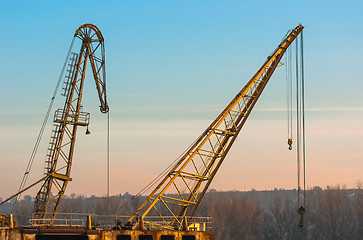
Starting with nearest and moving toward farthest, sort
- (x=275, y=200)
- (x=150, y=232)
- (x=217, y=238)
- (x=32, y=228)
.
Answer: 1. (x=32, y=228)
2. (x=150, y=232)
3. (x=217, y=238)
4. (x=275, y=200)

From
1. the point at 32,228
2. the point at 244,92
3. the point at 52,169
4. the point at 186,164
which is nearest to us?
the point at 32,228

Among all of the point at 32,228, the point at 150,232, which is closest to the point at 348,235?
the point at 150,232

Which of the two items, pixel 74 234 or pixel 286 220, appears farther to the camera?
pixel 286 220

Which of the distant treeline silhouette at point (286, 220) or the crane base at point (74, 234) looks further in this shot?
the distant treeline silhouette at point (286, 220)

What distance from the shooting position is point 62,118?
173 ft

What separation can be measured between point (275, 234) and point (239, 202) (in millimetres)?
10382

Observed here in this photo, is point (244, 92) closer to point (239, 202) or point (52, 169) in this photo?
point (52, 169)

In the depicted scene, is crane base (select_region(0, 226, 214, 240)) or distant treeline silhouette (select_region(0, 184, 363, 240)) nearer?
crane base (select_region(0, 226, 214, 240))

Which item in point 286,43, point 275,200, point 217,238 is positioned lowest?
point 217,238

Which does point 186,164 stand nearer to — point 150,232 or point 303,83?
point 150,232

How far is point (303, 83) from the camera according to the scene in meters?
45.7

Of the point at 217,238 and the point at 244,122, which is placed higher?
the point at 244,122

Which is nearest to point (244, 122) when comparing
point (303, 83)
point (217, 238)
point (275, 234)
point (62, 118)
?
point (303, 83)

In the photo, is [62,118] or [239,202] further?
[239,202]
